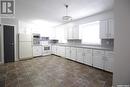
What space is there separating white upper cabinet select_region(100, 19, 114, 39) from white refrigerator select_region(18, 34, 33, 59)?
14.1ft

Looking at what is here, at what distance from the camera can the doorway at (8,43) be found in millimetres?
4473

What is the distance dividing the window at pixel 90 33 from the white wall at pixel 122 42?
267 centimetres

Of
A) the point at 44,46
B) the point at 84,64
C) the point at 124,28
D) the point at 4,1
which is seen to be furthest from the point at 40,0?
the point at 44,46

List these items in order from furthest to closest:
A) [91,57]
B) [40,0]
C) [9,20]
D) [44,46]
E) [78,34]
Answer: [44,46], [78,34], [9,20], [91,57], [40,0]

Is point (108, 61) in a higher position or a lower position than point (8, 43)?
lower

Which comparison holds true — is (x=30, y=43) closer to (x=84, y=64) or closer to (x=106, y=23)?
(x=84, y=64)

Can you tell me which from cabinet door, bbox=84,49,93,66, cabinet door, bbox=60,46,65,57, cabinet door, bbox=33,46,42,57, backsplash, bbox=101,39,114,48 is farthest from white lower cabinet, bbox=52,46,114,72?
cabinet door, bbox=33,46,42,57

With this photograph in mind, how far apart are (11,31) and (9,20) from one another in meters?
0.59

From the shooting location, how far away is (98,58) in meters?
3.48

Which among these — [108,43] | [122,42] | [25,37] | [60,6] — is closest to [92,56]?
[108,43]

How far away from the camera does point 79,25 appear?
4.99 metres

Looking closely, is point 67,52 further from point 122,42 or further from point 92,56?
point 122,42

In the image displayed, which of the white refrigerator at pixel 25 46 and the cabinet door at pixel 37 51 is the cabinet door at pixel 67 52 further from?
the white refrigerator at pixel 25 46

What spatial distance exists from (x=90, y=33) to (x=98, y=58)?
164cm
